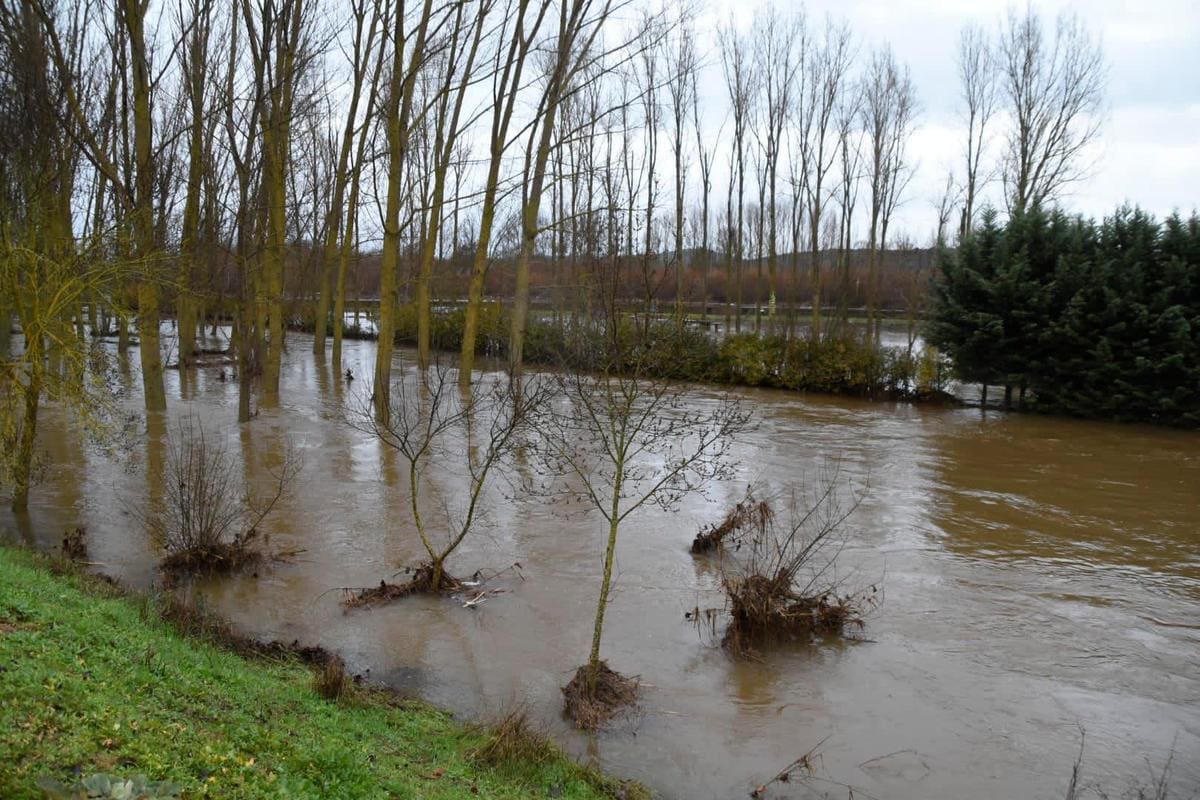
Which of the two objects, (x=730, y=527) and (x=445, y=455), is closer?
(x=730, y=527)

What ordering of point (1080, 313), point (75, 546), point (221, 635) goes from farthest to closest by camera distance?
point (1080, 313)
point (75, 546)
point (221, 635)

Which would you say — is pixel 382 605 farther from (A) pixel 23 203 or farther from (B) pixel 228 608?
(A) pixel 23 203

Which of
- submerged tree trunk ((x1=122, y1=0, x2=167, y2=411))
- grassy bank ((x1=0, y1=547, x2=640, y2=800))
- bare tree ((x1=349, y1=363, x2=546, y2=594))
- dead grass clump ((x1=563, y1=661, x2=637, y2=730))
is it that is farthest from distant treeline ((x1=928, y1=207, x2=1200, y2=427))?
grassy bank ((x1=0, y1=547, x2=640, y2=800))

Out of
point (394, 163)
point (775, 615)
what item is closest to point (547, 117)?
point (394, 163)

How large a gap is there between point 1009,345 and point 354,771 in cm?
1927

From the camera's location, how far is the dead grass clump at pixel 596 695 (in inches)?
232

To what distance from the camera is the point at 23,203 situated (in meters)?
11.2

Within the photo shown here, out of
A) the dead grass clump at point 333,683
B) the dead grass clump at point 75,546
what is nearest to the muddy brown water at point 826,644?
the dead grass clump at point 75,546

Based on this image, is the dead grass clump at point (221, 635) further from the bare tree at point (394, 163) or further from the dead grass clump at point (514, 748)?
the bare tree at point (394, 163)

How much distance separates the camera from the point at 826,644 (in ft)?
23.9

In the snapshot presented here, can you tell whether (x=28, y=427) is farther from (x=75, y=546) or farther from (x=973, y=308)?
(x=973, y=308)

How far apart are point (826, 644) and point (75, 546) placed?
696 cm

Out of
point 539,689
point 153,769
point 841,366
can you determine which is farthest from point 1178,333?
point 153,769

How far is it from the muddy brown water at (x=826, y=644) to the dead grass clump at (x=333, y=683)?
2.56 feet
